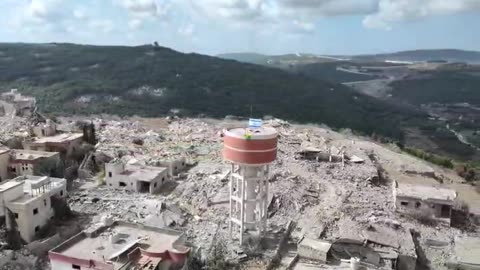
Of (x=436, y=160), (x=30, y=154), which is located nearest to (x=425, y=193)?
(x=436, y=160)

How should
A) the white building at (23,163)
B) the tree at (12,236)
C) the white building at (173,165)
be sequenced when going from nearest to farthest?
1. the tree at (12,236)
2. the white building at (23,163)
3. the white building at (173,165)

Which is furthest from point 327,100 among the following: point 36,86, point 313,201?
point 313,201

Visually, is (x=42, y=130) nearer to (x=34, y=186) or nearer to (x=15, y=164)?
(x=15, y=164)

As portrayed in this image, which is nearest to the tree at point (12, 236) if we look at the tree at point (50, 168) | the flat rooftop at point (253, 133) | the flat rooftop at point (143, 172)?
the tree at point (50, 168)

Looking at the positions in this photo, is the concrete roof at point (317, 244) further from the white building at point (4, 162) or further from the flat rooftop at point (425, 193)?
the white building at point (4, 162)

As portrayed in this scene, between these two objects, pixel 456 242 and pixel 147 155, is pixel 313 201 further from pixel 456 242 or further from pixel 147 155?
pixel 147 155

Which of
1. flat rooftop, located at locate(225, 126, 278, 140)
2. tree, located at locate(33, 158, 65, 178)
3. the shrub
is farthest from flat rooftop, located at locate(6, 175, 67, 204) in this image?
the shrub
